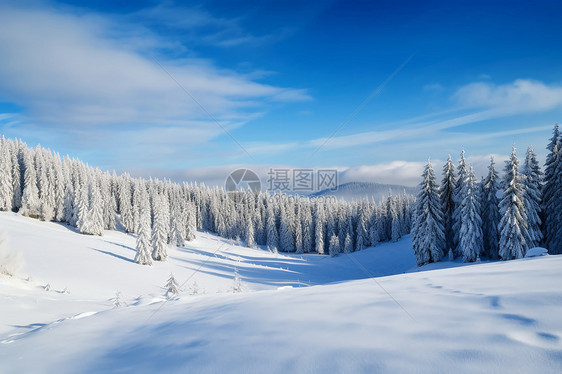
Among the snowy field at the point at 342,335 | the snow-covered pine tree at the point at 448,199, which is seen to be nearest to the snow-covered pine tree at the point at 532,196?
the snow-covered pine tree at the point at 448,199

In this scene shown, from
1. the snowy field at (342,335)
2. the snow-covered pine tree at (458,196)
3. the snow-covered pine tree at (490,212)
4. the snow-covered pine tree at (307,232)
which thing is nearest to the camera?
the snowy field at (342,335)

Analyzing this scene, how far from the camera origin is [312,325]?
3285 mm

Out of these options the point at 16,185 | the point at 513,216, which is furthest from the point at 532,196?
the point at 16,185

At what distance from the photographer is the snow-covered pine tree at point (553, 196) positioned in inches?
925

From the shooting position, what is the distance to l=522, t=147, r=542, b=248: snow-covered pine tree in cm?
2405

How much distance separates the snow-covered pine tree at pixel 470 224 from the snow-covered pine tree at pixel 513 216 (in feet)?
7.69

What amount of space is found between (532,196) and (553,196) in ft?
4.56

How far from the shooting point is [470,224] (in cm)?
2634

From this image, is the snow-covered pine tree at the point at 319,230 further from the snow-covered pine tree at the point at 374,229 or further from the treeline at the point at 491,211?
the treeline at the point at 491,211

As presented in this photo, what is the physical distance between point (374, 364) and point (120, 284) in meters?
31.1

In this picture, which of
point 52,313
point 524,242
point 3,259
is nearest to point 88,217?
point 3,259

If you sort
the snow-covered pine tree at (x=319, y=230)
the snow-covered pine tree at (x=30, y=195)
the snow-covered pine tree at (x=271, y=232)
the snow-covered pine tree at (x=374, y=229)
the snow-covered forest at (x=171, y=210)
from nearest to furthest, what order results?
1. the snow-covered forest at (x=171, y=210)
2. the snow-covered pine tree at (x=30, y=195)
3. the snow-covered pine tree at (x=374, y=229)
4. the snow-covered pine tree at (x=319, y=230)
5. the snow-covered pine tree at (x=271, y=232)

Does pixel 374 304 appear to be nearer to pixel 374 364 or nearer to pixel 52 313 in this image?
pixel 374 364

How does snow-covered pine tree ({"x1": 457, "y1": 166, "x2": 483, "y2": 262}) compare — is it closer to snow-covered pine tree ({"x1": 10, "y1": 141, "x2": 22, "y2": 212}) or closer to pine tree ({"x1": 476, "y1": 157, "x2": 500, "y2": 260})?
pine tree ({"x1": 476, "y1": 157, "x2": 500, "y2": 260})
